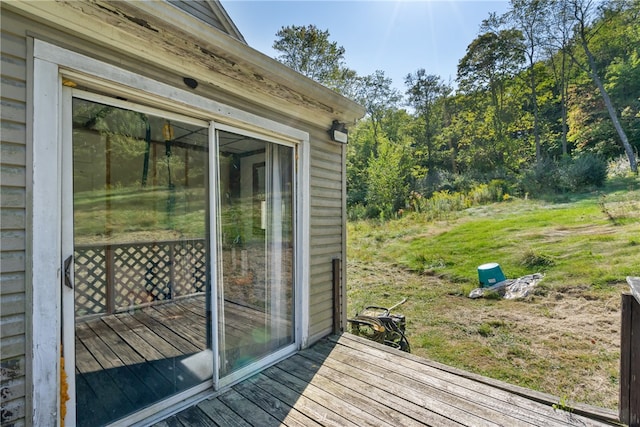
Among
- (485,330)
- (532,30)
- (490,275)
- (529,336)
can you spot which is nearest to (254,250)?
(485,330)

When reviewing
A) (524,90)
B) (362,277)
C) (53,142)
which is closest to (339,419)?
(53,142)

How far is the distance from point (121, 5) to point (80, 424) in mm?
2100

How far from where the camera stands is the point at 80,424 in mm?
1521

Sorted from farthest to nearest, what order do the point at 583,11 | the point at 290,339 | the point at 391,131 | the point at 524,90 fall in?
the point at 391,131
the point at 524,90
the point at 583,11
the point at 290,339

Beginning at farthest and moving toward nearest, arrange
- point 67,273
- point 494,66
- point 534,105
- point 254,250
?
point 494,66 → point 534,105 → point 254,250 → point 67,273

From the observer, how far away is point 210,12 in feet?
11.3

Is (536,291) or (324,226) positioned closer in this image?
(324,226)

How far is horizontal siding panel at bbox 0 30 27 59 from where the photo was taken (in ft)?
4.08

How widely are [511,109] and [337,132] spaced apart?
16.9 metres

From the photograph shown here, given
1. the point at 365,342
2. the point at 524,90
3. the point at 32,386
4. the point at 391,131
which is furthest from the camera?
the point at 391,131

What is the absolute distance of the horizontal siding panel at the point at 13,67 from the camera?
124 centimetres

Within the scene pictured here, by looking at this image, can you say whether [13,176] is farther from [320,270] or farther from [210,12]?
[210,12]

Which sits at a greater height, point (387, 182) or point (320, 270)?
point (387, 182)

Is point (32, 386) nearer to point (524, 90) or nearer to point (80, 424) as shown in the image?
point (80, 424)
